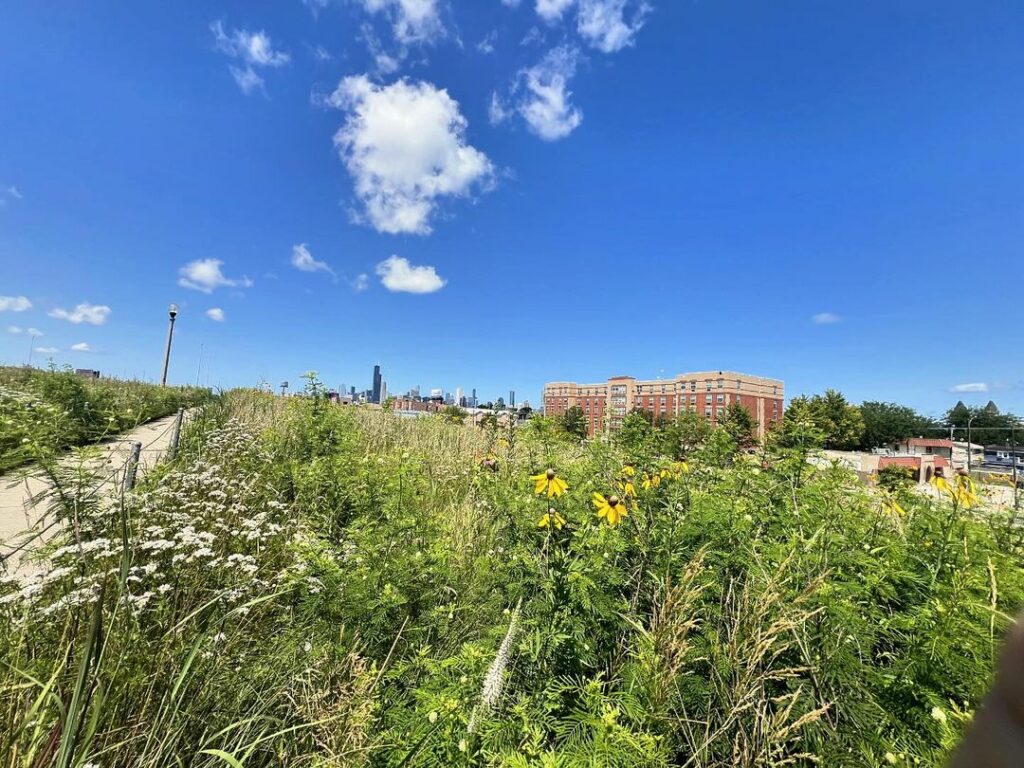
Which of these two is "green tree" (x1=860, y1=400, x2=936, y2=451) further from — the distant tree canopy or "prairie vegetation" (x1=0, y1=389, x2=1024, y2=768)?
"prairie vegetation" (x1=0, y1=389, x2=1024, y2=768)

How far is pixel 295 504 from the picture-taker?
3.57 metres

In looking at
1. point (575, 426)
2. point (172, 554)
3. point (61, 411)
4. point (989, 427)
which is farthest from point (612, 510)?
point (989, 427)

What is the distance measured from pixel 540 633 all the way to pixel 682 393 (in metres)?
67.6

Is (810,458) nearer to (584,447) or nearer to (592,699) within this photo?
(584,447)

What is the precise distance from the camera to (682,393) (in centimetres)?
6475

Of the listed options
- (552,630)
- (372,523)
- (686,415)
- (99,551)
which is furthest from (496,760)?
(686,415)

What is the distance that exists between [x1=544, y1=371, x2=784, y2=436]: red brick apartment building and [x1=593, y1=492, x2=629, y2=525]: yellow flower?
54067mm

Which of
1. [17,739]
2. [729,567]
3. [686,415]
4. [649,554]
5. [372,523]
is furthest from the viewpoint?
[686,415]

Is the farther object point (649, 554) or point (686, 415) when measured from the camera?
point (686, 415)

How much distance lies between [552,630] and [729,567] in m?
0.81

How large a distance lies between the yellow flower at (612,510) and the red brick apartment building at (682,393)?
5407cm

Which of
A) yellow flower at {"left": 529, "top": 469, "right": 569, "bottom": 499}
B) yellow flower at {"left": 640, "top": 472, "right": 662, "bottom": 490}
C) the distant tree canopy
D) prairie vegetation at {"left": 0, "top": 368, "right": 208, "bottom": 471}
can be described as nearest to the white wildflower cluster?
prairie vegetation at {"left": 0, "top": 368, "right": 208, "bottom": 471}

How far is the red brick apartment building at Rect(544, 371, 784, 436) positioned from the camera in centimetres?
6012

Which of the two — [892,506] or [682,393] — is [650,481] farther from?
[682,393]
